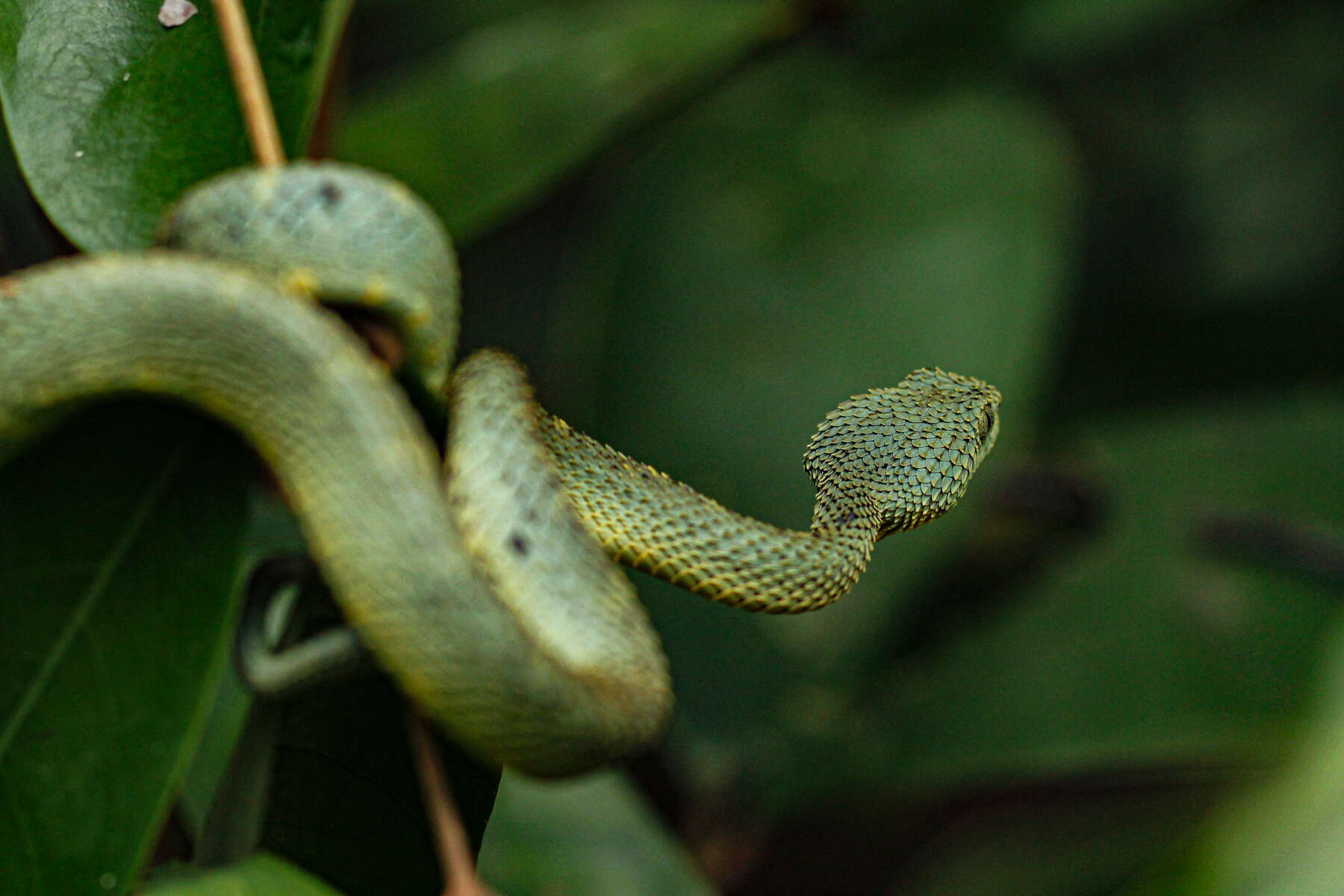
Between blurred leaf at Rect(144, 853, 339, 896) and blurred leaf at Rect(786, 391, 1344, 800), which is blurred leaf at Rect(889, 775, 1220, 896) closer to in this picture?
blurred leaf at Rect(786, 391, 1344, 800)

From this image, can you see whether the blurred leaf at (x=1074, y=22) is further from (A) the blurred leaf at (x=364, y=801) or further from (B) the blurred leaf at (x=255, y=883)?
(B) the blurred leaf at (x=255, y=883)

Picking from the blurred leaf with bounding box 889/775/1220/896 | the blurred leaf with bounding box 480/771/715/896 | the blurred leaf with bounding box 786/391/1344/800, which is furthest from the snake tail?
the blurred leaf with bounding box 889/775/1220/896

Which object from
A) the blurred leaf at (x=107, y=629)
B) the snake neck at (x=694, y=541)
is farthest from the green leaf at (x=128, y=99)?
the snake neck at (x=694, y=541)

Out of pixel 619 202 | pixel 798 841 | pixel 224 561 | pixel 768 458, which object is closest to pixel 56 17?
pixel 224 561

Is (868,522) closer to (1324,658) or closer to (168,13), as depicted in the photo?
(168,13)

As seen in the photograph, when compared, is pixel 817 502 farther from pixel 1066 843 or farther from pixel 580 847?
pixel 1066 843

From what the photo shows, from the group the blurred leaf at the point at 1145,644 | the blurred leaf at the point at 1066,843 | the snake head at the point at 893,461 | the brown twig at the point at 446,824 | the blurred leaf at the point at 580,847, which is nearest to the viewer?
the brown twig at the point at 446,824
